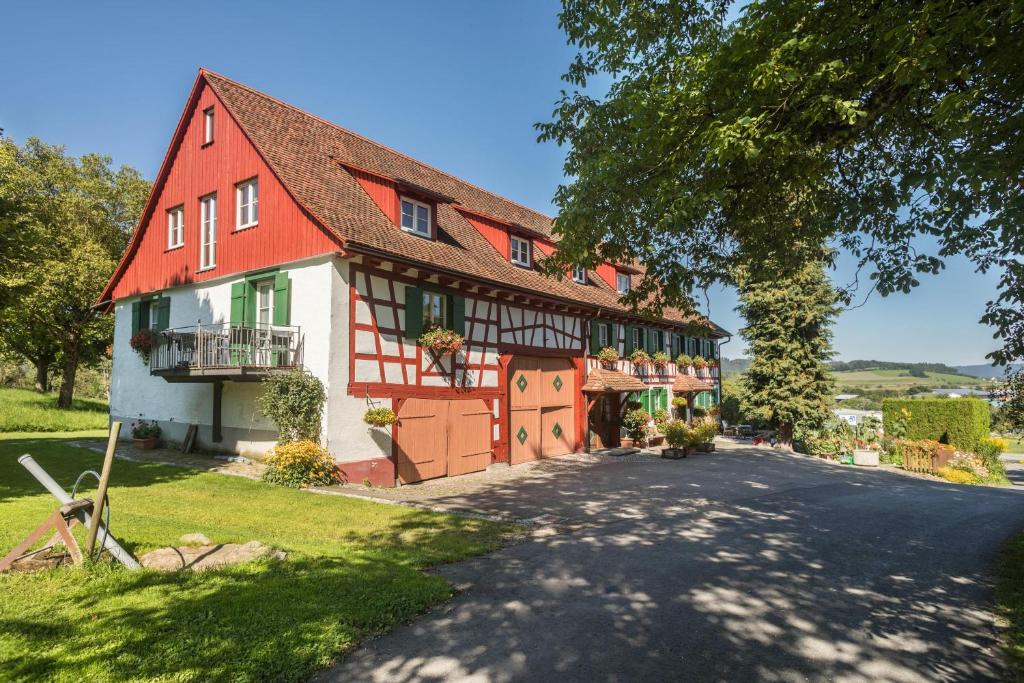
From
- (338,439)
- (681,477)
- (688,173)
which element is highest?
(688,173)

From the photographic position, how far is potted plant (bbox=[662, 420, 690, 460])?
784 inches

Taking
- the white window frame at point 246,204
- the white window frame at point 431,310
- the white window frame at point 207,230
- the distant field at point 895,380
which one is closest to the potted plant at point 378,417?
the white window frame at point 431,310

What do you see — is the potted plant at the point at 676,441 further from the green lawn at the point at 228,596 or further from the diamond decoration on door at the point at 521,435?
the green lawn at the point at 228,596

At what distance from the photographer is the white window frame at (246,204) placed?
14836 millimetres

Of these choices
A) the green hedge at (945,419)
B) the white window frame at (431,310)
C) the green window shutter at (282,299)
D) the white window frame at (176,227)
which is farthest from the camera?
the green hedge at (945,419)

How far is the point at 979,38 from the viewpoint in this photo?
14.7 ft

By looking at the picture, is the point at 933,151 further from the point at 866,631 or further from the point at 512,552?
the point at 512,552

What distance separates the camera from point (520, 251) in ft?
65.0

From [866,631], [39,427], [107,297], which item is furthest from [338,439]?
[39,427]

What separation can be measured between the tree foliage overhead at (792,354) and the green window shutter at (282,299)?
21.2 metres

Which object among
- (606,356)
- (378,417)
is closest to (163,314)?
(378,417)

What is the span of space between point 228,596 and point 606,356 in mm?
17195

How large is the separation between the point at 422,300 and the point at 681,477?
26.8ft

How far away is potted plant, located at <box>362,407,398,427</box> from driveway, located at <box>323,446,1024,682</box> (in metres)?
3.00
